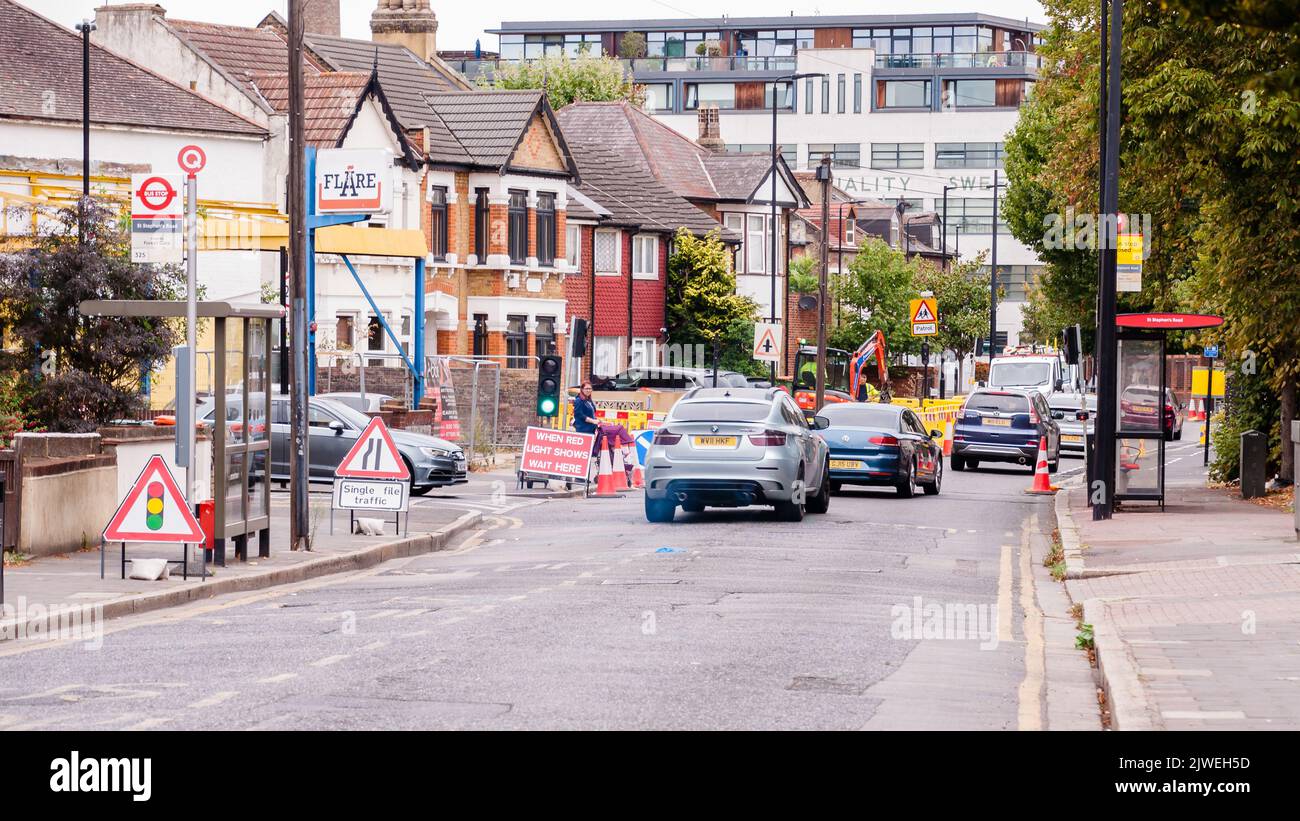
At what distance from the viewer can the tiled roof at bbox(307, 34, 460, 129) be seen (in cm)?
4938

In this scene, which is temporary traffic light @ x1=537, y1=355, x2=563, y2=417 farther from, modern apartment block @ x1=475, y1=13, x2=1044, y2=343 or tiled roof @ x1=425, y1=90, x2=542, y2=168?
modern apartment block @ x1=475, y1=13, x2=1044, y2=343

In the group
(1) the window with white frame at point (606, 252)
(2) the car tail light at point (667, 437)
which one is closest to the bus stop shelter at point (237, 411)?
(2) the car tail light at point (667, 437)

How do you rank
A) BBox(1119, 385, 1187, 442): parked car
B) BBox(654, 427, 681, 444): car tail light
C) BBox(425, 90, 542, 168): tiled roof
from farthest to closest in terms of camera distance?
BBox(425, 90, 542, 168): tiled roof → BBox(1119, 385, 1187, 442): parked car → BBox(654, 427, 681, 444): car tail light

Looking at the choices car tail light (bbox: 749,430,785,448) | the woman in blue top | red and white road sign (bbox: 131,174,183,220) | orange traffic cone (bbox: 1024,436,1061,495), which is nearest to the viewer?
red and white road sign (bbox: 131,174,183,220)

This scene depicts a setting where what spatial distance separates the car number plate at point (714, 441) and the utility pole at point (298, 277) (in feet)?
16.7

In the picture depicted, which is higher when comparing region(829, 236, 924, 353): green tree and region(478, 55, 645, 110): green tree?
region(478, 55, 645, 110): green tree

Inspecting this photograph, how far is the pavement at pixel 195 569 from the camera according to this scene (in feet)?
48.0

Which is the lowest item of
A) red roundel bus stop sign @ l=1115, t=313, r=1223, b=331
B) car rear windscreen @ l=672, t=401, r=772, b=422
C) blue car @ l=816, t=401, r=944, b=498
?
blue car @ l=816, t=401, r=944, b=498

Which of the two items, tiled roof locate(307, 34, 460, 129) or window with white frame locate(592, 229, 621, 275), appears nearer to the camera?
tiled roof locate(307, 34, 460, 129)

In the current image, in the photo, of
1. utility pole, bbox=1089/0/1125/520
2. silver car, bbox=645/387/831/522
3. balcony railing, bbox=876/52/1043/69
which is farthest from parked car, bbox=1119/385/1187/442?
balcony railing, bbox=876/52/1043/69

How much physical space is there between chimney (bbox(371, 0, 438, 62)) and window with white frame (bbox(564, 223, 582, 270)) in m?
11.5

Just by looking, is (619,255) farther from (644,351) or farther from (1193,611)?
(1193,611)
